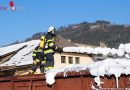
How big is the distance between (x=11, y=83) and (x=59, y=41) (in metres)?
32.3

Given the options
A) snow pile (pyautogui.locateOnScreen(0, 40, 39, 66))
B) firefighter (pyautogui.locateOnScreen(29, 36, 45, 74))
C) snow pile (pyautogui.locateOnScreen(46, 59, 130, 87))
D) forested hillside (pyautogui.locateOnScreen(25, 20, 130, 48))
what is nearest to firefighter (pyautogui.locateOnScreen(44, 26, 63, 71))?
firefighter (pyautogui.locateOnScreen(29, 36, 45, 74))

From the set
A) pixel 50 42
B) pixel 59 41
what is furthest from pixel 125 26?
pixel 50 42

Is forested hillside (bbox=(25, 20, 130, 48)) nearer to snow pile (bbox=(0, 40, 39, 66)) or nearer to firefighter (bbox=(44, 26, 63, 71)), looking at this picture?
snow pile (bbox=(0, 40, 39, 66))

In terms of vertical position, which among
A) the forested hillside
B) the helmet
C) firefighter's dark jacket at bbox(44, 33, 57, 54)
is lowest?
firefighter's dark jacket at bbox(44, 33, 57, 54)

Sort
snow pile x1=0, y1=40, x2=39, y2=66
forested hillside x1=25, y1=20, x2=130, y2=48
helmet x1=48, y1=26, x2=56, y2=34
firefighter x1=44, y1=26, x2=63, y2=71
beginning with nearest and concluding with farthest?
1. helmet x1=48, y1=26, x2=56, y2=34
2. firefighter x1=44, y1=26, x2=63, y2=71
3. snow pile x1=0, y1=40, x2=39, y2=66
4. forested hillside x1=25, y1=20, x2=130, y2=48

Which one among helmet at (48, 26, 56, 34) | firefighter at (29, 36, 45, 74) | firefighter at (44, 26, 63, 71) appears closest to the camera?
helmet at (48, 26, 56, 34)

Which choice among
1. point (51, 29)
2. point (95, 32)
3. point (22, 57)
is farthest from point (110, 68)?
point (95, 32)

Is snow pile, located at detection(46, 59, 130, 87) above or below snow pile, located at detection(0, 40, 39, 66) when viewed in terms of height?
below

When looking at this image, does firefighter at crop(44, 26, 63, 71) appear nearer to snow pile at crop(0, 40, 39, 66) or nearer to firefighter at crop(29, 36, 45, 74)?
firefighter at crop(29, 36, 45, 74)

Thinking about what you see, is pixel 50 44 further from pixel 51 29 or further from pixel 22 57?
pixel 22 57

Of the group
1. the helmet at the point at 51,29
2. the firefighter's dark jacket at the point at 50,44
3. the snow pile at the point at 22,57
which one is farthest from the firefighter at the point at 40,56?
the snow pile at the point at 22,57

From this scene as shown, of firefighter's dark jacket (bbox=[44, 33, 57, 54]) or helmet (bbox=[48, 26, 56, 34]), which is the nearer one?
helmet (bbox=[48, 26, 56, 34])

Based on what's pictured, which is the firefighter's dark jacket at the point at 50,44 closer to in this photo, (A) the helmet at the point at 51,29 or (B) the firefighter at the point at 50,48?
(B) the firefighter at the point at 50,48

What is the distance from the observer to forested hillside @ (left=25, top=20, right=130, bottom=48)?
11700 centimetres
